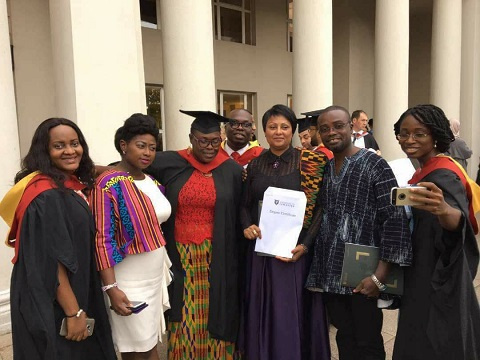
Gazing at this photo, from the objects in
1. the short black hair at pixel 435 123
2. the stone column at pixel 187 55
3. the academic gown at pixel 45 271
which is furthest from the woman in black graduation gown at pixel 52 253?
the stone column at pixel 187 55

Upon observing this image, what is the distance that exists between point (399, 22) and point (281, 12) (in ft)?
13.6

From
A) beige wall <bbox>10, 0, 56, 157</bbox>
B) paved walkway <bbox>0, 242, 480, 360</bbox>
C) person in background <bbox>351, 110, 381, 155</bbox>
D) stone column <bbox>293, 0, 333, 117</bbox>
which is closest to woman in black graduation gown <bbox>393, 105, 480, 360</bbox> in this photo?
paved walkway <bbox>0, 242, 480, 360</bbox>

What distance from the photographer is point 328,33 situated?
22.3 feet

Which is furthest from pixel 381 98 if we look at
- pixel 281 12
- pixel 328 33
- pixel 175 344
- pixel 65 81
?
pixel 175 344

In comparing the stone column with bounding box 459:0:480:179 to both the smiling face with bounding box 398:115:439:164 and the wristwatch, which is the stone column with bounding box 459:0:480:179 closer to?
the smiling face with bounding box 398:115:439:164

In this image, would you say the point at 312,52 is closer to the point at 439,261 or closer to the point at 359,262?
the point at 359,262

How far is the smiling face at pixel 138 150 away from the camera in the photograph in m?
2.51

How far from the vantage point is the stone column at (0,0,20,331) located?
3961 millimetres

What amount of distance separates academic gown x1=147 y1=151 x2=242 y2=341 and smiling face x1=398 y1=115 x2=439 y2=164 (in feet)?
4.09

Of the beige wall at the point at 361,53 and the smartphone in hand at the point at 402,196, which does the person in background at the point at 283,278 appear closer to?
the smartphone in hand at the point at 402,196

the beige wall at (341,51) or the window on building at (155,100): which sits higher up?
the beige wall at (341,51)

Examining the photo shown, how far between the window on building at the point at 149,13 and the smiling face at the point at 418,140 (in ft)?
26.9

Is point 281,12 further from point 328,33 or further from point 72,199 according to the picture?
point 72,199

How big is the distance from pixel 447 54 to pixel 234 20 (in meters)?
5.80
